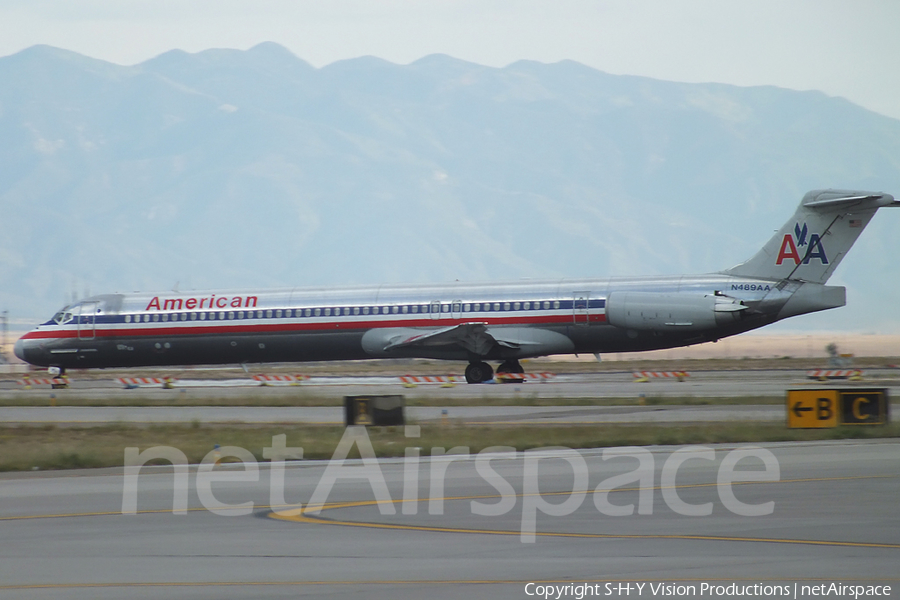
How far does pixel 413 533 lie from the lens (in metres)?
10.5

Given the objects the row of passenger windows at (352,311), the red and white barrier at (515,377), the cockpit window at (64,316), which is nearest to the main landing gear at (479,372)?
the red and white barrier at (515,377)

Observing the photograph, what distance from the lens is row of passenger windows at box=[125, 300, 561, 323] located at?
38438 mm

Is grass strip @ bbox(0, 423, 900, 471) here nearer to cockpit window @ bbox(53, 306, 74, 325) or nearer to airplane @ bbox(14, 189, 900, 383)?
airplane @ bbox(14, 189, 900, 383)

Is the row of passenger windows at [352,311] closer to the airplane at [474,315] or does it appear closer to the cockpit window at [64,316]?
the airplane at [474,315]

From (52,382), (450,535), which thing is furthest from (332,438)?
(52,382)

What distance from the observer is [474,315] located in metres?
38.8

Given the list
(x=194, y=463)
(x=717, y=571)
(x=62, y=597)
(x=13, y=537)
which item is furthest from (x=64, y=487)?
(x=717, y=571)

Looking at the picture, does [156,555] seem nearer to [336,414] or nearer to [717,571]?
[717,571]

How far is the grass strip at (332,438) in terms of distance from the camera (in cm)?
1848

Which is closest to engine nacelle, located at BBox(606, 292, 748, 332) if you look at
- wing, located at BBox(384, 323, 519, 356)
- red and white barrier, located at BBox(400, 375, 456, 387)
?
wing, located at BBox(384, 323, 519, 356)

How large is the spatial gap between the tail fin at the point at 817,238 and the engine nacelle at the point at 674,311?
1878 millimetres

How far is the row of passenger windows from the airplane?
36mm

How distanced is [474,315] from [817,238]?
11.2 meters

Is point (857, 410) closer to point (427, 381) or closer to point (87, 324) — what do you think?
point (427, 381)
